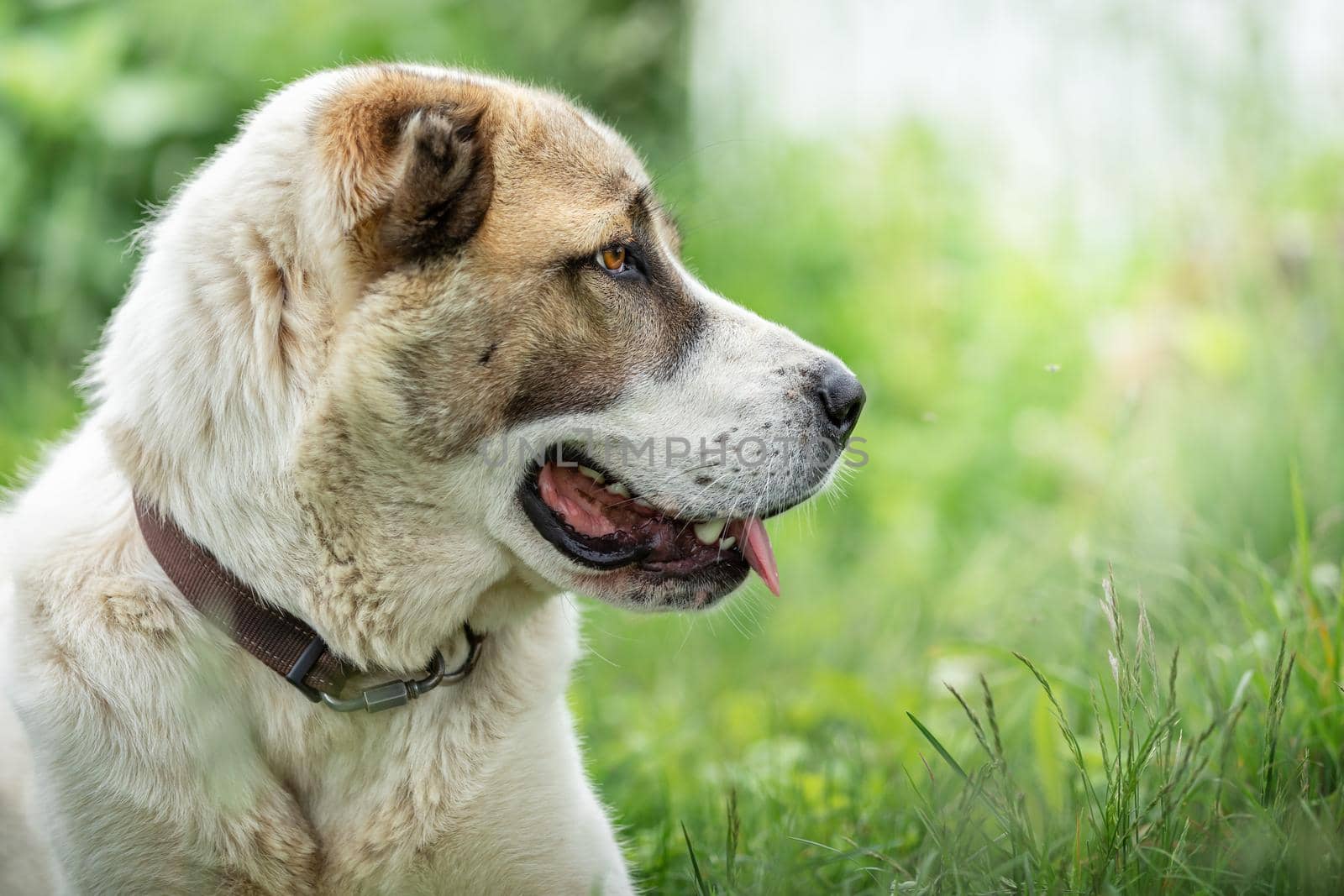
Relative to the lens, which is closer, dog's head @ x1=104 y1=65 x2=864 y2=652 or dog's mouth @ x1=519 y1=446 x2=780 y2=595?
dog's head @ x1=104 y1=65 x2=864 y2=652

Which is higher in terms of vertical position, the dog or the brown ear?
the brown ear

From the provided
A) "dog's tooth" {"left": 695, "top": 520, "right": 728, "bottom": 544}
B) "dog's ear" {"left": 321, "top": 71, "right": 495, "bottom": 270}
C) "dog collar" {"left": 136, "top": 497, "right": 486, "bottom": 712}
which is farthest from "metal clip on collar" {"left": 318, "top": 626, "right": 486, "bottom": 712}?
"dog's ear" {"left": 321, "top": 71, "right": 495, "bottom": 270}

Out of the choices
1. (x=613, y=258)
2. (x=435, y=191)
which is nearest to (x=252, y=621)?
(x=435, y=191)

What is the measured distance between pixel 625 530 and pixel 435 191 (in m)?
0.75

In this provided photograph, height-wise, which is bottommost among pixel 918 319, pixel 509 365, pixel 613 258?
pixel 918 319

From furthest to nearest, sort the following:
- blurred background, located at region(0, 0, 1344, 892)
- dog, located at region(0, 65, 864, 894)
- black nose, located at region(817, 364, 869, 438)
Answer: blurred background, located at region(0, 0, 1344, 892) < black nose, located at region(817, 364, 869, 438) < dog, located at region(0, 65, 864, 894)

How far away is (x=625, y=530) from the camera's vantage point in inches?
97.0

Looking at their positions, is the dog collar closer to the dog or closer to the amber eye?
the dog

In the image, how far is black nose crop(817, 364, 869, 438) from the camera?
97.9 inches

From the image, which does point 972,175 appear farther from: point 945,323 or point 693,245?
point 693,245

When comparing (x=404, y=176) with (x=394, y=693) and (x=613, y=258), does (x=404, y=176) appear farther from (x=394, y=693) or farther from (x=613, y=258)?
(x=394, y=693)

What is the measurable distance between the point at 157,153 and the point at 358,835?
4.68m

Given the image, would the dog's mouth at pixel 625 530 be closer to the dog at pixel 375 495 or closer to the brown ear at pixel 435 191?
the dog at pixel 375 495

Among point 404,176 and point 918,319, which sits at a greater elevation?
point 404,176
